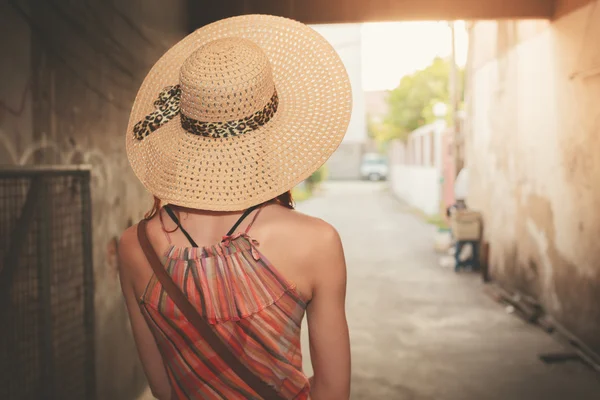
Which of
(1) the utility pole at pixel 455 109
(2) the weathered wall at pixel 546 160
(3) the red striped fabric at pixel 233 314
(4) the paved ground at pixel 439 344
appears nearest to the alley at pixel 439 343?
(4) the paved ground at pixel 439 344

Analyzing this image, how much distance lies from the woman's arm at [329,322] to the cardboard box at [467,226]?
7906 mm

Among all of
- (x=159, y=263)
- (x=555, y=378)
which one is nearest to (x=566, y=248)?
(x=555, y=378)

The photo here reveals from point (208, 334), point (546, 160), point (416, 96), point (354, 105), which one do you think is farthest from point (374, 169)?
point (208, 334)

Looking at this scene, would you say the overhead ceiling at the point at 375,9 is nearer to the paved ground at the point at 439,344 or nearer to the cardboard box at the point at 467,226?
the paved ground at the point at 439,344

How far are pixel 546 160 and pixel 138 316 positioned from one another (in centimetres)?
575

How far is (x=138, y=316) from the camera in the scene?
1538 millimetres

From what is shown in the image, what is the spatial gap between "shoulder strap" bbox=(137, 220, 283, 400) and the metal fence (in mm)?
1392

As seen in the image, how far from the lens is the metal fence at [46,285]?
2.52 meters

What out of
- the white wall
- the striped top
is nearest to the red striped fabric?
the striped top

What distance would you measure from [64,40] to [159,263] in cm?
215

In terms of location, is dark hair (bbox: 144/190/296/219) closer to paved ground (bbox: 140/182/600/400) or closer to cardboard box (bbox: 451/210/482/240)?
paved ground (bbox: 140/182/600/400)

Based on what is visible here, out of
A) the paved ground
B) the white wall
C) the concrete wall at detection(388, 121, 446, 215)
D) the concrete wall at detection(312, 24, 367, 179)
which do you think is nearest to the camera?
the paved ground

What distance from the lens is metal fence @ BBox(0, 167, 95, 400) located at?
8.25ft

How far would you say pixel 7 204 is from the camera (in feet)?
8.41
